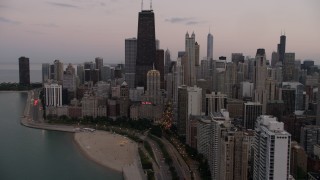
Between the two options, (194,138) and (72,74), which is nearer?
(194,138)

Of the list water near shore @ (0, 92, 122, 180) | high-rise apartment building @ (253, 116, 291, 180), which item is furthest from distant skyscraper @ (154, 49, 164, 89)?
high-rise apartment building @ (253, 116, 291, 180)

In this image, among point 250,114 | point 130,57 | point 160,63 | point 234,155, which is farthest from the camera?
point 130,57

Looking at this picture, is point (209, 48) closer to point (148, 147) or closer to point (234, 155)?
point (148, 147)

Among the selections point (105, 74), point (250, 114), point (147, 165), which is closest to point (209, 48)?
point (105, 74)

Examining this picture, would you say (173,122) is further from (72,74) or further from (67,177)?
(72,74)

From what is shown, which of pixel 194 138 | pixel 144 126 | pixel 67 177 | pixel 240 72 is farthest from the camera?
pixel 240 72

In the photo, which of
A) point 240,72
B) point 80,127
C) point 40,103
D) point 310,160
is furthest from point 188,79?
point 310,160
